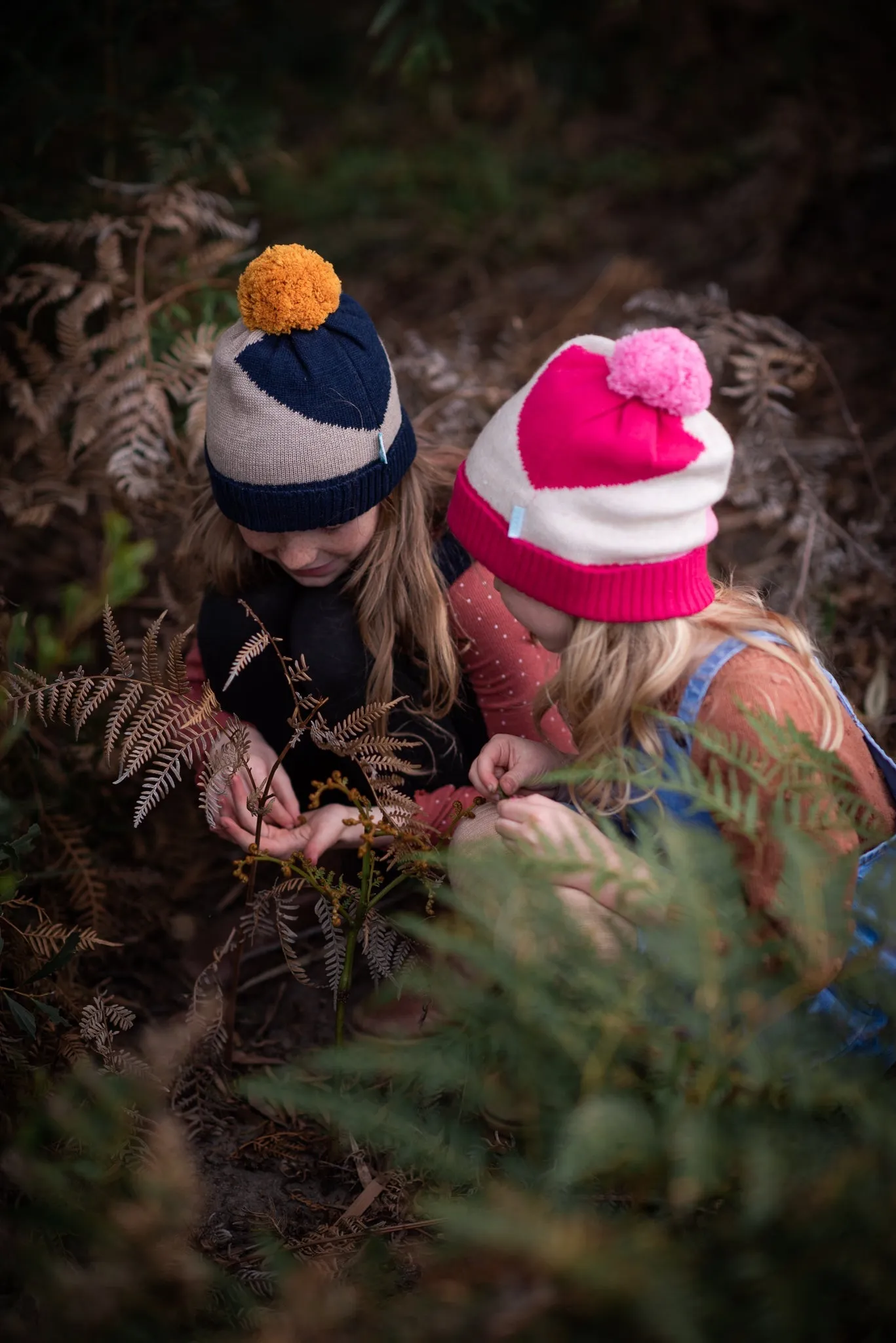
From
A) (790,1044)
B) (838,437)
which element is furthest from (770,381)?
(790,1044)

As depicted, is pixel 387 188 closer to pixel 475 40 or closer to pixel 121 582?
pixel 475 40

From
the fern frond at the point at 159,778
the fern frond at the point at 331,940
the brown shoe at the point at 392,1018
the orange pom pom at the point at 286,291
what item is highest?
the orange pom pom at the point at 286,291

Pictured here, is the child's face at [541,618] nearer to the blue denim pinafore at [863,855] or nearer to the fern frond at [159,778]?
the blue denim pinafore at [863,855]

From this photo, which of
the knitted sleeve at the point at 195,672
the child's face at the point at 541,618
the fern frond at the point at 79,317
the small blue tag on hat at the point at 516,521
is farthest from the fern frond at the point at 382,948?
the fern frond at the point at 79,317

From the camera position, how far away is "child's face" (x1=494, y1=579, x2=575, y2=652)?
2.04 meters

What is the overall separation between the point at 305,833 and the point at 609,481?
1.03 m

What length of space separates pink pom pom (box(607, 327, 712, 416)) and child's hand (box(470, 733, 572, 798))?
78 cm

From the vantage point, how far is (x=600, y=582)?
1934mm

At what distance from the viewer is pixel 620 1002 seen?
4.39 feet

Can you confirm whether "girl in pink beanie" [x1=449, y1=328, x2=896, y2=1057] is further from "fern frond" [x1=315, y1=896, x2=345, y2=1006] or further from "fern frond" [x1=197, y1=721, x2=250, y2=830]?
"fern frond" [x1=197, y1=721, x2=250, y2=830]

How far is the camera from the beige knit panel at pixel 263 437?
7.04ft

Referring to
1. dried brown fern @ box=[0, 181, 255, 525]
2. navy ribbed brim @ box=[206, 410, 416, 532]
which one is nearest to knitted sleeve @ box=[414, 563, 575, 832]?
navy ribbed brim @ box=[206, 410, 416, 532]

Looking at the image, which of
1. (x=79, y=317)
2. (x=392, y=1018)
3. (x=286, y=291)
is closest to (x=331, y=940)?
(x=392, y=1018)

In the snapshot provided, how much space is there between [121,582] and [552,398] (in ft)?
2.68
